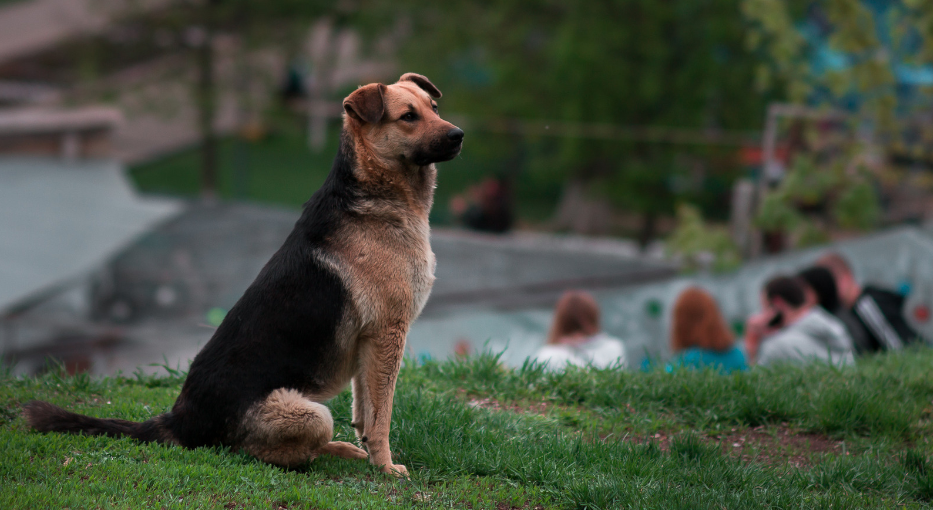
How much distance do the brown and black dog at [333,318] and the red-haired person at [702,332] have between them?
10.8 ft

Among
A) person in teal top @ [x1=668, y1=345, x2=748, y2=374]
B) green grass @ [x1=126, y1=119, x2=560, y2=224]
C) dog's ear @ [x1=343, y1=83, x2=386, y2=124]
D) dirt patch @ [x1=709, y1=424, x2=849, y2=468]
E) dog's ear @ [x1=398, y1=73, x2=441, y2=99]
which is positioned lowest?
green grass @ [x1=126, y1=119, x2=560, y2=224]

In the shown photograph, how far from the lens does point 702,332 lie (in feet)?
21.5

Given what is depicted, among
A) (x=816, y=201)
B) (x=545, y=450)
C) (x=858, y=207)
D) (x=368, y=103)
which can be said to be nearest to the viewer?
(x=368, y=103)

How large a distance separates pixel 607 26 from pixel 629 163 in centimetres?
273

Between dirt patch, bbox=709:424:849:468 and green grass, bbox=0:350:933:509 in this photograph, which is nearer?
green grass, bbox=0:350:933:509

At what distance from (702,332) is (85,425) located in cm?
477

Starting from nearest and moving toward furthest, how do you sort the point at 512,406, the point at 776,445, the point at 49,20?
the point at 776,445 < the point at 512,406 < the point at 49,20

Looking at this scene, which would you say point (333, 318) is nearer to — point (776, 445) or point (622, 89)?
point (776, 445)

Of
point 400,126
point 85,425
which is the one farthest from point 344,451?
point 400,126

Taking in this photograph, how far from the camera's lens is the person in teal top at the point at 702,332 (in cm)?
649

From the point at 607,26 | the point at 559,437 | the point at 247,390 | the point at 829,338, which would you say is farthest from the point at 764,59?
the point at 247,390

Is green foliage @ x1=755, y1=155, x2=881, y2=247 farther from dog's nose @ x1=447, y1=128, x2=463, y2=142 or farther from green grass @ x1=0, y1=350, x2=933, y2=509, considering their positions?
dog's nose @ x1=447, y1=128, x2=463, y2=142

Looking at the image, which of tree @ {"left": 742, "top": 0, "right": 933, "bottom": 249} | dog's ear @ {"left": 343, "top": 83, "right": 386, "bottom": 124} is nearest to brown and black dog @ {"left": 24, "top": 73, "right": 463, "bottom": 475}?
dog's ear @ {"left": 343, "top": 83, "right": 386, "bottom": 124}

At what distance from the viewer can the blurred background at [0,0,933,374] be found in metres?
10.8
